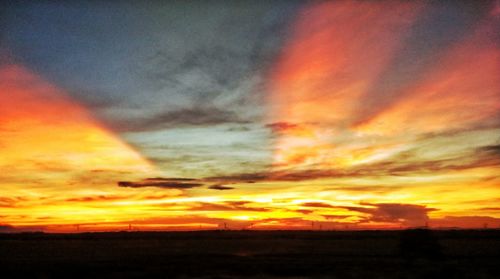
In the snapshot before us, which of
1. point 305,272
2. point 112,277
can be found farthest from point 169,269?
point 305,272

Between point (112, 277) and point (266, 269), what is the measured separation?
43.0ft

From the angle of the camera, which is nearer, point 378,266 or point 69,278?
point 69,278

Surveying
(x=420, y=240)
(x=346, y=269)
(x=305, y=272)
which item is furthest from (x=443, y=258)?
(x=305, y=272)

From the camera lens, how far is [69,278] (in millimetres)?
38938

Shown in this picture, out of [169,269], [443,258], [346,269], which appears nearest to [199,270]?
[169,269]

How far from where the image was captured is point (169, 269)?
145ft

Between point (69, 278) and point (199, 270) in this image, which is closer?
point (69, 278)

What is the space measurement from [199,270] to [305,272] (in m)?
8.96

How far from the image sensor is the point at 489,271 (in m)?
40.9

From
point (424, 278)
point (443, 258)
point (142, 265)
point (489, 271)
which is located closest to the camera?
point (424, 278)

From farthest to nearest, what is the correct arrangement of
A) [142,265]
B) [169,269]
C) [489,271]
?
[142,265], [169,269], [489,271]

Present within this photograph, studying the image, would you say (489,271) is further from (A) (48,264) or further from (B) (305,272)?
(A) (48,264)

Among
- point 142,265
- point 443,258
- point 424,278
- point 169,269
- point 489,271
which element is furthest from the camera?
point 443,258

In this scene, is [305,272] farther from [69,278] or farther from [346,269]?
[69,278]
